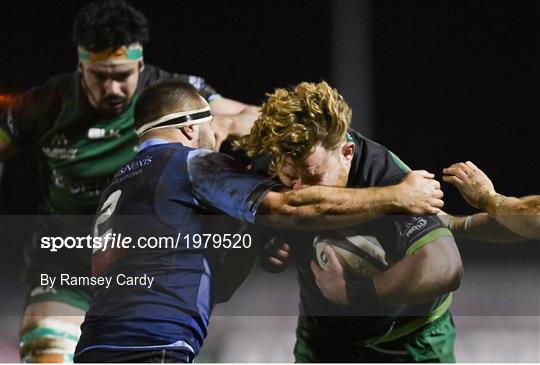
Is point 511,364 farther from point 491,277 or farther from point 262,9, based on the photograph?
point 262,9

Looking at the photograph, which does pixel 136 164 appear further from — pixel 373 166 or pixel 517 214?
pixel 517 214

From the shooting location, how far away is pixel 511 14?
429 cm

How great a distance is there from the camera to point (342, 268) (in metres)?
3.96

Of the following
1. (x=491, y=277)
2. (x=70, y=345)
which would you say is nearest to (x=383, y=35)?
(x=491, y=277)

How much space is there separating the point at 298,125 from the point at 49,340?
155cm

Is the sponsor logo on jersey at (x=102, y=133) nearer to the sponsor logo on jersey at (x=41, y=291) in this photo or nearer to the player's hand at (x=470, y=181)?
the sponsor logo on jersey at (x=41, y=291)

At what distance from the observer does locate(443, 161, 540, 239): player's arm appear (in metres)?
4.09

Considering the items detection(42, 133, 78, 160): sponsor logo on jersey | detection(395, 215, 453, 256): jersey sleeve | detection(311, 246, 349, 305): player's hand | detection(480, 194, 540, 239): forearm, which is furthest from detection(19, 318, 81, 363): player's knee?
detection(480, 194, 540, 239): forearm

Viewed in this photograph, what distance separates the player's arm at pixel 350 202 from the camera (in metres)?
3.83

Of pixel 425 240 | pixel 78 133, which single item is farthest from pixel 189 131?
pixel 425 240

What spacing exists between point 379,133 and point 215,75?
0.73 m

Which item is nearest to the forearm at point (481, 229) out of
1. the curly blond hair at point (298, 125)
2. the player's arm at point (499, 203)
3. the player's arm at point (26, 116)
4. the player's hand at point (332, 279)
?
the player's arm at point (499, 203)

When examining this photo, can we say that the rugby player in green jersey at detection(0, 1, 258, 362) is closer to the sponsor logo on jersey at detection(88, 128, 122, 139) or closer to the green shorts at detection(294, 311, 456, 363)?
the sponsor logo on jersey at detection(88, 128, 122, 139)

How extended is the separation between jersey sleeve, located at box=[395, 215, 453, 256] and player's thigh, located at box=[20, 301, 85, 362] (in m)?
1.47
